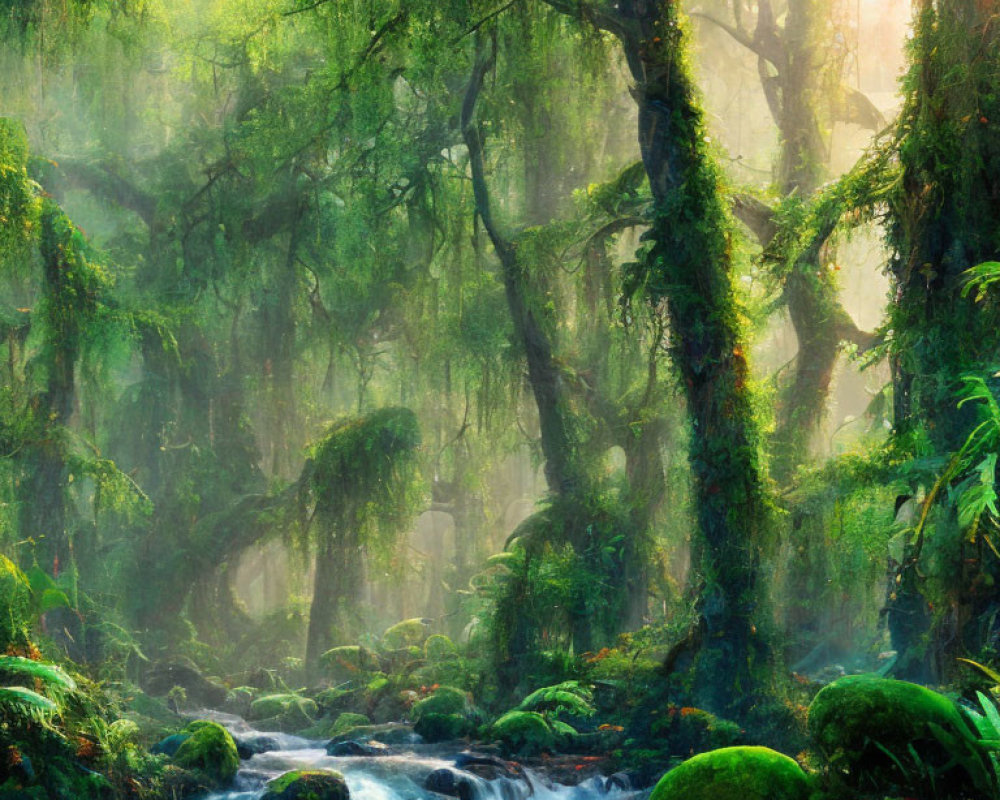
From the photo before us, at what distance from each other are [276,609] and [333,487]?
483 centimetres

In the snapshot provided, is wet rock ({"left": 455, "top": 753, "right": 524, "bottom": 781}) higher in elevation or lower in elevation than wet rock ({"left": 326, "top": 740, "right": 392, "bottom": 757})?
higher

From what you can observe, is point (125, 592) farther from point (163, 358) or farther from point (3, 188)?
point (3, 188)

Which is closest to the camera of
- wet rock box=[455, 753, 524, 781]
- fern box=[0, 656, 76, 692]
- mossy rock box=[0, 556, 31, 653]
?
fern box=[0, 656, 76, 692]

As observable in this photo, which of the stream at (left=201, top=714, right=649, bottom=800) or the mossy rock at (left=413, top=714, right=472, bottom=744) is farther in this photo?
the mossy rock at (left=413, top=714, right=472, bottom=744)

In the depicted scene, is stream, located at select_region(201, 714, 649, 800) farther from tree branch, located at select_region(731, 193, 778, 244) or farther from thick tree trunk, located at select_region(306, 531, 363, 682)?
tree branch, located at select_region(731, 193, 778, 244)

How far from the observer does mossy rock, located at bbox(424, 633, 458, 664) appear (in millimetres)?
14398

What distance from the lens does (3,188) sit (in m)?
10.1

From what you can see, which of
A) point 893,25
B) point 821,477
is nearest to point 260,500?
point 821,477

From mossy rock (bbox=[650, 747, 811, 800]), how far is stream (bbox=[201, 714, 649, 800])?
2.78 meters

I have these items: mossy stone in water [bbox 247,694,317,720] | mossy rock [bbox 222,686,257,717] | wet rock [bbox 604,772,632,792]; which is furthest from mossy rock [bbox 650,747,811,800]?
mossy rock [bbox 222,686,257,717]

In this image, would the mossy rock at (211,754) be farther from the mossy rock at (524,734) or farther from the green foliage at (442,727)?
the mossy rock at (524,734)

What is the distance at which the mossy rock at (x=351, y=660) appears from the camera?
15.2 m

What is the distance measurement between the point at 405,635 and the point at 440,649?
9.44 ft

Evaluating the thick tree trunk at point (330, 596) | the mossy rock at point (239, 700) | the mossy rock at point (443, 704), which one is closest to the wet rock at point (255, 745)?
the mossy rock at point (443, 704)
